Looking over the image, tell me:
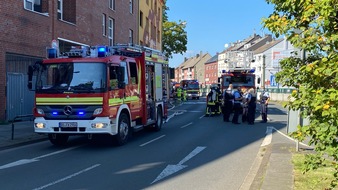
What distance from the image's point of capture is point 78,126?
419 inches

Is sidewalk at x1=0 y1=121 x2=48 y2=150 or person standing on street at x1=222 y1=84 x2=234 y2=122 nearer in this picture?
sidewalk at x1=0 y1=121 x2=48 y2=150

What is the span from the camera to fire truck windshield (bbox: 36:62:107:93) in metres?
10.7

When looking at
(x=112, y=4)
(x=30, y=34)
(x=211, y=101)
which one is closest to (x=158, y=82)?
(x=30, y=34)

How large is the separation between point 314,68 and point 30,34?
16.9 metres

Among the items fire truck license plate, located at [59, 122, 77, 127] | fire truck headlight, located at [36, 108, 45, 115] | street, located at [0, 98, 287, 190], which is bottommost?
street, located at [0, 98, 287, 190]

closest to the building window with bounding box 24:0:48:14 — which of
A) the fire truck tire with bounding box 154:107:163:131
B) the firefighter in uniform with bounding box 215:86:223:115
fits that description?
the fire truck tire with bounding box 154:107:163:131

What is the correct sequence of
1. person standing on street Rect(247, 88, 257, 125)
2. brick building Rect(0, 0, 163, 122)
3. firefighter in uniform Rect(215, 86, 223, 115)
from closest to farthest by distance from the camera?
brick building Rect(0, 0, 163, 122) < person standing on street Rect(247, 88, 257, 125) < firefighter in uniform Rect(215, 86, 223, 115)

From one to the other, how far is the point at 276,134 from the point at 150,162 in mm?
7114

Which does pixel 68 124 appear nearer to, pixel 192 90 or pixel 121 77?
pixel 121 77

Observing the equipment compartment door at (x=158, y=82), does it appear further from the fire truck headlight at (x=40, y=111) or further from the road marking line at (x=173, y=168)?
the road marking line at (x=173, y=168)

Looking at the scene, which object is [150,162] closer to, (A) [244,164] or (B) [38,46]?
(A) [244,164]

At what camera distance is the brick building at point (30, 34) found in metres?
17.1

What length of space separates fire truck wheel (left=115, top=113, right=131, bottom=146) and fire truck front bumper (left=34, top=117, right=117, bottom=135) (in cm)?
64

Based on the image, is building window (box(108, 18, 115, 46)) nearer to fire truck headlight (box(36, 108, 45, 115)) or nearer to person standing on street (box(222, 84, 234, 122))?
person standing on street (box(222, 84, 234, 122))
